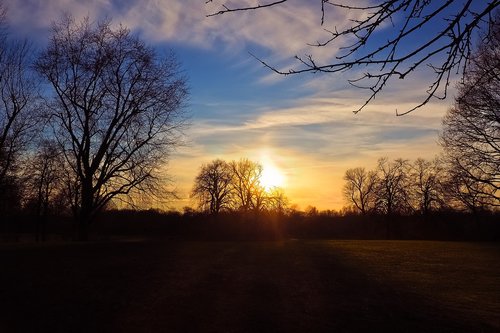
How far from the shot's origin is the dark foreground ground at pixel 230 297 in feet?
27.9

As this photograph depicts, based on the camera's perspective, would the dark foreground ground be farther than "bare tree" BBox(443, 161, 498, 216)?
No

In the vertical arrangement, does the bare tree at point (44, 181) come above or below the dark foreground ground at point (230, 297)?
above

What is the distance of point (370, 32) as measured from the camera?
3.71m

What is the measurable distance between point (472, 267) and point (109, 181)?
19880 mm

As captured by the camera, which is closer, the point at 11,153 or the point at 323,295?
the point at 323,295

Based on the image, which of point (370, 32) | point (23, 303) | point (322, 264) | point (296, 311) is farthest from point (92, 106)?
point (370, 32)

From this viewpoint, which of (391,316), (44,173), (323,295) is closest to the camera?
(391,316)

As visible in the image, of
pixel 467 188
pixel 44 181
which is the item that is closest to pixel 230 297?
pixel 467 188

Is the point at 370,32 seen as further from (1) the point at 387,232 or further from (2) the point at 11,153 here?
(1) the point at 387,232

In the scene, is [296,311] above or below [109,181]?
below

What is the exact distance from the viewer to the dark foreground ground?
8.49 meters

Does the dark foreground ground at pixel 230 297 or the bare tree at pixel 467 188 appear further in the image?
the bare tree at pixel 467 188

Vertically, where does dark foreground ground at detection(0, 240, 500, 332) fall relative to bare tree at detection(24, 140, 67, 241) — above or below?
below

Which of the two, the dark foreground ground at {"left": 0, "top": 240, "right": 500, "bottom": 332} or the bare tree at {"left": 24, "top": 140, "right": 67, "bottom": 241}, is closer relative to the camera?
the dark foreground ground at {"left": 0, "top": 240, "right": 500, "bottom": 332}
